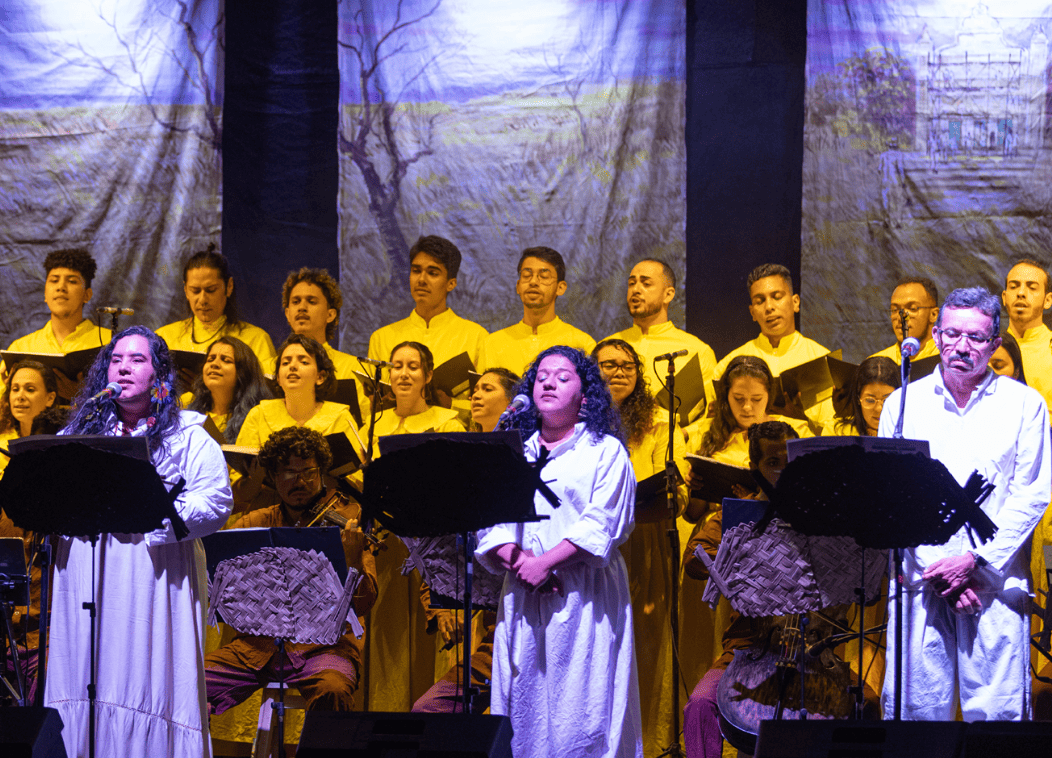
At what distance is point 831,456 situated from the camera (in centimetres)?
→ 325

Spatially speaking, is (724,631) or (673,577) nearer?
(673,577)

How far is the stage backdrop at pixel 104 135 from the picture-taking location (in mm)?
6695

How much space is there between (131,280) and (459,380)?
88.9 inches

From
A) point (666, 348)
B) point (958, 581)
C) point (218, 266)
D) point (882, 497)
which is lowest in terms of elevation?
point (958, 581)

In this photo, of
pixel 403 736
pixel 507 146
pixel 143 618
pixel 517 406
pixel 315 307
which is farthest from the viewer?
pixel 507 146

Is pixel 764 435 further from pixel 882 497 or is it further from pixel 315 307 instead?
pixel 315 307

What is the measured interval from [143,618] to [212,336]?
299cm

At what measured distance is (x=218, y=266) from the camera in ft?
20.5

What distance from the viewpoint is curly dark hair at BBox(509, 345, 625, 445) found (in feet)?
12.5

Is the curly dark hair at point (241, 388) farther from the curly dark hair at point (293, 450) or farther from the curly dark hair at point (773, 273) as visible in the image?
the curly dark hair at point (773, 273)

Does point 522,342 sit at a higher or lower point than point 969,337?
higher

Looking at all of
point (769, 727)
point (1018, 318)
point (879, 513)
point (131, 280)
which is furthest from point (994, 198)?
point (131, 280)

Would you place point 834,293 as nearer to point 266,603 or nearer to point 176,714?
point 266,603

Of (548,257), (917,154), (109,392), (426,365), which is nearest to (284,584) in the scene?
(109,392)
